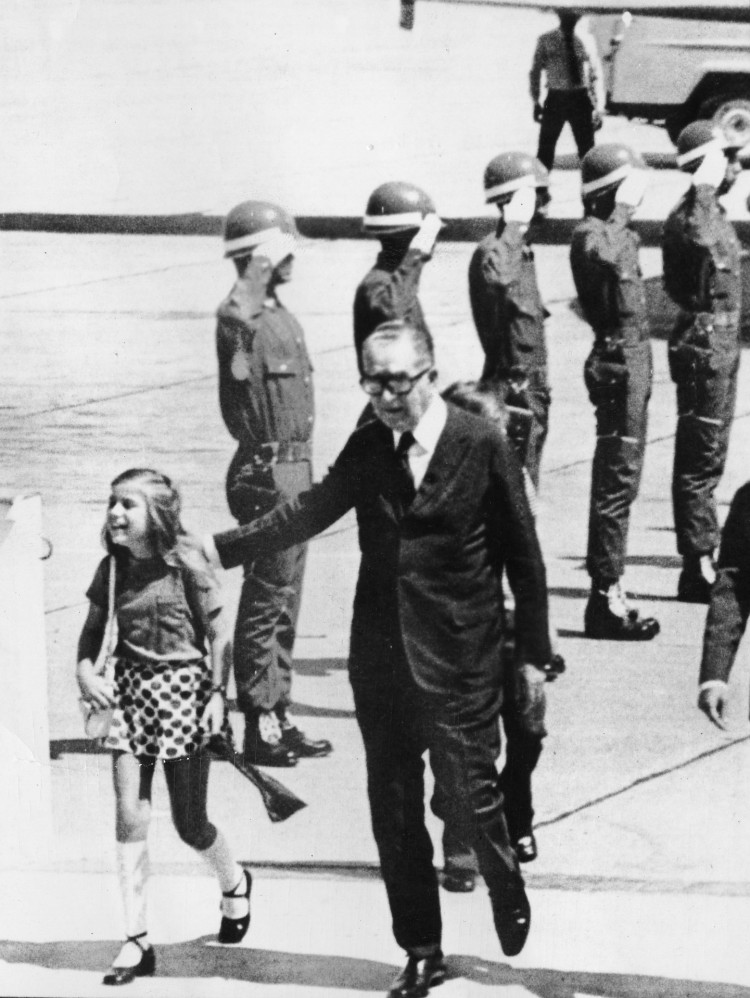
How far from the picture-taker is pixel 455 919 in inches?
252

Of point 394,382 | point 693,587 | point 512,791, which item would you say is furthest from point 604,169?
point 512,791

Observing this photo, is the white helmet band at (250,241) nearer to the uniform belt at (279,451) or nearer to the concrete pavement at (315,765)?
the concrete pavement at (315,765)

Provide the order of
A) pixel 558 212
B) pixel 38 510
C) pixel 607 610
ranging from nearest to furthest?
pixel 38 510
pixel 607 610
pixel 558 212

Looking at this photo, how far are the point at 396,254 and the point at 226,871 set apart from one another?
242 centimetres

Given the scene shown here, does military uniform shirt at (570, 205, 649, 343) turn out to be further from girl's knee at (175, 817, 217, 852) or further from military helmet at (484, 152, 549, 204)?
girl's knee at (175, 817, 217, 852)

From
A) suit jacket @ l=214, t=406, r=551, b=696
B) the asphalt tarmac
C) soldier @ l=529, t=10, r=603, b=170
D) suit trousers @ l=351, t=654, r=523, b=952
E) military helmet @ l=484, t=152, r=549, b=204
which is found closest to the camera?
suit jacket @ l=214, t=406, r=551, b=696

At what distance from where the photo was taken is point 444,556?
228 inches

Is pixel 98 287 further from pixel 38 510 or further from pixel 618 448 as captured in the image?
pixel 618 448

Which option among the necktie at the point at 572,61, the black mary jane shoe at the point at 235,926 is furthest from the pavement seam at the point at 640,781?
the necktie at the point at 572,61

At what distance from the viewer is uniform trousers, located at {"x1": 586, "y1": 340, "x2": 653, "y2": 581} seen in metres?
8.58

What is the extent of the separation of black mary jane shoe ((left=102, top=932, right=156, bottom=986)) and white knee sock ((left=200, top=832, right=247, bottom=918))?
270 mm

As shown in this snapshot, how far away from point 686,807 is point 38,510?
2415 mm

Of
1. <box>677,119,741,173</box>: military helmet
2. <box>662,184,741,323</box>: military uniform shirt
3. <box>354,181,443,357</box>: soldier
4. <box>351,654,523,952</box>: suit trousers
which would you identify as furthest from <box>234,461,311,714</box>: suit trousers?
<box>677,119,741,173</box>: military helmet

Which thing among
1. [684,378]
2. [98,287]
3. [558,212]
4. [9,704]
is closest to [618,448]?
[684,378]
